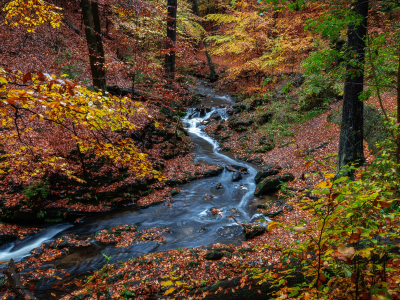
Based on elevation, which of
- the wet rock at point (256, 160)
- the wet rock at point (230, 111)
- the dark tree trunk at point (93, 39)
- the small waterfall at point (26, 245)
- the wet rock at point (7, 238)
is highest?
the dark tree trunk at point (93, 39)

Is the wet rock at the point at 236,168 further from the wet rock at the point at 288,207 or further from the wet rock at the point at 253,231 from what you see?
the wet rock at the point at 253,231

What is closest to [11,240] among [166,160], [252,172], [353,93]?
[166,160]

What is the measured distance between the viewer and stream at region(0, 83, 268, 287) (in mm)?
6137

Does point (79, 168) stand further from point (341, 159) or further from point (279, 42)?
point (279, 42)

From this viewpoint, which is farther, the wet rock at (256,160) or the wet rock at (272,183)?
the wet rock at (256,160)

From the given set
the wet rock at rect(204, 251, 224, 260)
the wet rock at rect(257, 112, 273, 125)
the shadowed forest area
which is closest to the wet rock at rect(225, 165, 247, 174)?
the shadowed forest area

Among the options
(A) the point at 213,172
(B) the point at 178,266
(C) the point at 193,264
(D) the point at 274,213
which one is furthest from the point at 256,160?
(B) the point at 178,266

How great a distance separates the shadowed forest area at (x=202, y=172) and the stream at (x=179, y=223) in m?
0.06

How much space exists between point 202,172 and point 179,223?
12.5 ft

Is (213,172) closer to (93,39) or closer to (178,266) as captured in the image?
(178,266)

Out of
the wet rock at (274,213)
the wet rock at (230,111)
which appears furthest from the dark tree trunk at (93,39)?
the wet rock at (230,111)

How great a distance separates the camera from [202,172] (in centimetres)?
1114

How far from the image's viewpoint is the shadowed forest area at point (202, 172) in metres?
2.10

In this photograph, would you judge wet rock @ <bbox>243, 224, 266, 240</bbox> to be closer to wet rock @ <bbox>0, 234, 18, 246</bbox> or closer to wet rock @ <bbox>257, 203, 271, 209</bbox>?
wet rock @ <bbox>257, 203, 271, 209</bbox>
